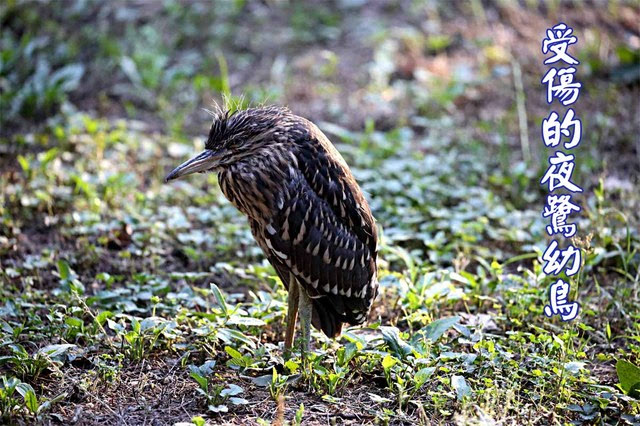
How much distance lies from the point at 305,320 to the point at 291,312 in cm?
18

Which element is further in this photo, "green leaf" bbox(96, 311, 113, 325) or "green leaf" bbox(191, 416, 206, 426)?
"green leaf" bbox(96, 311, 113, 325)

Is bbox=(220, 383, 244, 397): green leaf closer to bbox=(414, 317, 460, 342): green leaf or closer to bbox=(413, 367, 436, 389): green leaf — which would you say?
bbox=(413, 367, 436, 389): green leaf

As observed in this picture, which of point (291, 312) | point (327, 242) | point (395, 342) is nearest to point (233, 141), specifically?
point (327, 242)

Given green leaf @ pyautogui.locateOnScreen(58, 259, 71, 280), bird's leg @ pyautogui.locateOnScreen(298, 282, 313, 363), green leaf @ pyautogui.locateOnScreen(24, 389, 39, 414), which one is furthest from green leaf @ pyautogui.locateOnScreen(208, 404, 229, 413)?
green leaf @ pyautogui.locateOnScreen(58, 259, 71, 280)

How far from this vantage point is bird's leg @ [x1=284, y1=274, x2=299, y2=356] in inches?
183

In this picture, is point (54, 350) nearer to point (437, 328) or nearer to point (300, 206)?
point (300, 206)

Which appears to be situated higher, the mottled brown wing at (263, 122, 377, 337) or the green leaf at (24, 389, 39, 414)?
the mottled brown wing at (263, 122, 377, 337)

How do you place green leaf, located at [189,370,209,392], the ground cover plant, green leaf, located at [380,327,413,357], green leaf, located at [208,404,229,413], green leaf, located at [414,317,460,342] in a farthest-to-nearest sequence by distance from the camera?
green leaf, located at [414,317,460,342]
green leaf, located at [380,327,413,357]
the ground cover plant
green leaf, located at [189,370,209,392]
green leaf, located at [208,404,229,413]

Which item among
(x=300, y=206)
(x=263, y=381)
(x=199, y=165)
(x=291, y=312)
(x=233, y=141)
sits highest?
(x=233, y=141)

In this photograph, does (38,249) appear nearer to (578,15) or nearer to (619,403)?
(619,403)

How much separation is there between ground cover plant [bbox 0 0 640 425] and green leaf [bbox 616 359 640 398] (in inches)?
0.4

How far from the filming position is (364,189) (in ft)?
22.2

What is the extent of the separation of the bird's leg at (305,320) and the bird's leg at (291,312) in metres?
0.05

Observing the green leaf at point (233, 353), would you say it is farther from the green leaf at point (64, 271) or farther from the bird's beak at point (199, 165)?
the green leaf at point (64, 271)
